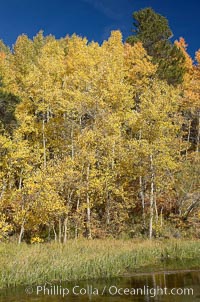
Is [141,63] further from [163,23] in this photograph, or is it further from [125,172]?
[125,172]

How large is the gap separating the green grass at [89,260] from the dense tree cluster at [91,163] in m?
4.51

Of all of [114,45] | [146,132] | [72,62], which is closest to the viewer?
[146,132]

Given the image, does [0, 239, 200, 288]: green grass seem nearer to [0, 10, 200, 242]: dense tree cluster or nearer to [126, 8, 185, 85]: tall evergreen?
[0, 10, 200, 242]: dense tree cluster

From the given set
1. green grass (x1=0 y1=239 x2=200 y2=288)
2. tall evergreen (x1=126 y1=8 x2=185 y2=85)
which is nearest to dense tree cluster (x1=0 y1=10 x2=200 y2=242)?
green grass (x1=0 y1=239 x2=200 y2=288)

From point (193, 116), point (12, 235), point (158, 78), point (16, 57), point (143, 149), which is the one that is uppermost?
point (16, 57)

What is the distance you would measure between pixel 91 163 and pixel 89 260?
10.1m

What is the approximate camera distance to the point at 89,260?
1662cm

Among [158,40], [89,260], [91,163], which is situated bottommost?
[89,260]

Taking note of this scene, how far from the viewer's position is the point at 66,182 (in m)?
24.5

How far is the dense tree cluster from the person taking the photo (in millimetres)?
24766

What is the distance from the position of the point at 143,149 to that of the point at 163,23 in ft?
62.8

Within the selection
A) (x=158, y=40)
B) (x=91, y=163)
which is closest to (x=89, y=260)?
(x=91, y=163)

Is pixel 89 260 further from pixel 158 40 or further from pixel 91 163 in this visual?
pixel 158 40

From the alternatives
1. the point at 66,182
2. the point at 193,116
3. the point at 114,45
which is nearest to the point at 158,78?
the point at 193,116
